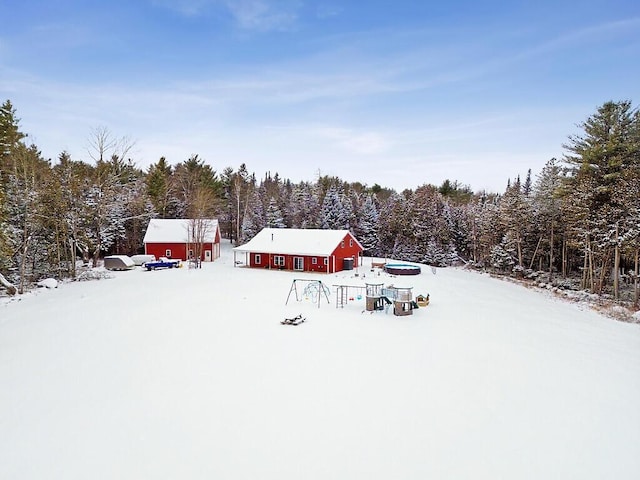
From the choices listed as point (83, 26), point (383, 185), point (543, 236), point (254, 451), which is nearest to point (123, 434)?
point (254, 451)

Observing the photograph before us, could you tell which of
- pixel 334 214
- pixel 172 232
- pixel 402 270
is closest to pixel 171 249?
pixel 172 232

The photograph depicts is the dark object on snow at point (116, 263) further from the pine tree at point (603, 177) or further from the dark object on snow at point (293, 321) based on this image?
the pine tree at point (603, 177)

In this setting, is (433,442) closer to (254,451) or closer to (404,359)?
(254,451)

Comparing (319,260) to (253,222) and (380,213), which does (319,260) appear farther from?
(253,222)

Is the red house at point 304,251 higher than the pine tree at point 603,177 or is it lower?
lower

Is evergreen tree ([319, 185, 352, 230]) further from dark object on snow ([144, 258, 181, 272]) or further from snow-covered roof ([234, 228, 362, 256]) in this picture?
dark object on snow ([144, 258, 181, 272])

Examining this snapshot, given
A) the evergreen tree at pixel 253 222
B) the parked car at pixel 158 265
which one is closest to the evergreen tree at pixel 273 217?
the evergreen tree at pixel 253 222
